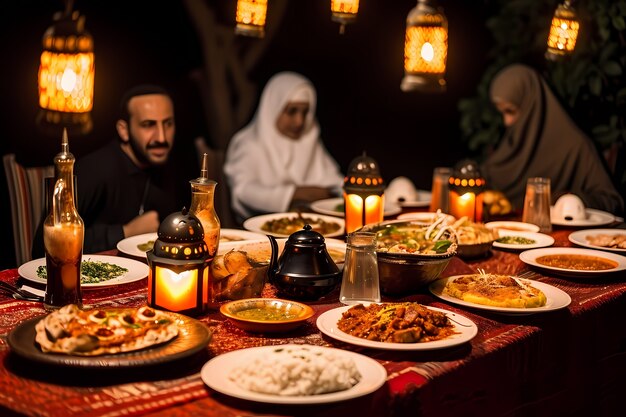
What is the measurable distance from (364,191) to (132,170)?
6.05 feet

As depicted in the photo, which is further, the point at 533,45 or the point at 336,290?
the point at 533,45

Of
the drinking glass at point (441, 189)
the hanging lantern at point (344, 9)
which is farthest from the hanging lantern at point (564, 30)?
the hanging lantern at point (344, 9)

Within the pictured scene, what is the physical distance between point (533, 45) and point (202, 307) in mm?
5223

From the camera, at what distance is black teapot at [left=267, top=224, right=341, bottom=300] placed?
2834 mm

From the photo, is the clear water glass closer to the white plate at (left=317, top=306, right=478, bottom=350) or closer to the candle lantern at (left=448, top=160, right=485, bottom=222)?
the white plate at (left=317, top=306, right=478, bottom=350)

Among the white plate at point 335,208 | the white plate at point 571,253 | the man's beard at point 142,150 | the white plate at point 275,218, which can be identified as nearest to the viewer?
the white plate at point 571,253

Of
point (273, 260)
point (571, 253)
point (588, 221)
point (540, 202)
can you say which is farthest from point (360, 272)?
point (588, 221)

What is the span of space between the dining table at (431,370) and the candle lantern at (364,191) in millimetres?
481

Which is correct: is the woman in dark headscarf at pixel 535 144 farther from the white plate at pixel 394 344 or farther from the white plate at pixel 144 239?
the white plate at pixel 394 344

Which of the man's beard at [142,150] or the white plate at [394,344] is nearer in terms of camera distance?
the white plate at [394,344]

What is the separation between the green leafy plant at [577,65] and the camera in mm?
6480

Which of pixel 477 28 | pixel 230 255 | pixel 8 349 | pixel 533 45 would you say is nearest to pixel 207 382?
pixel 8 349

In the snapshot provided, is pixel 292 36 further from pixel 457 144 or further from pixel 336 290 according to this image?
pixel 336 290

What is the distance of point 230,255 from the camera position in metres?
2.83
